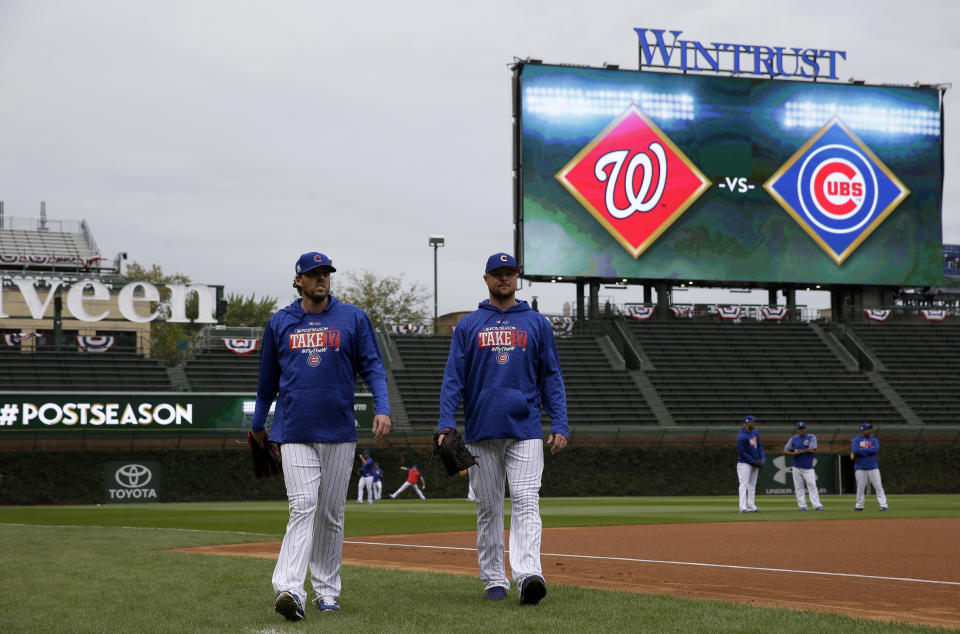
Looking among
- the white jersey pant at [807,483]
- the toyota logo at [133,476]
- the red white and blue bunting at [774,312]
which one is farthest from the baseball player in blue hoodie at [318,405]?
the red white and blue bunting at [774,312]

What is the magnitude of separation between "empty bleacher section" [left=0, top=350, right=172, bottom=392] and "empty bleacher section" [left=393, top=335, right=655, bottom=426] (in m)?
9.01

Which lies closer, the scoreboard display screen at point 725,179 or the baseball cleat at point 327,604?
the baseball cleat at point 327,604

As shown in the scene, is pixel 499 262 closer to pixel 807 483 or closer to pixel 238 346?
pixel 807 483

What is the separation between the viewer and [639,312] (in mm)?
45969

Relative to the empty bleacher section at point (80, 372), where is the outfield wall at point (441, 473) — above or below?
below

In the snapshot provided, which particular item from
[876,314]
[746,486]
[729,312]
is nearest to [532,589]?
[746,486]

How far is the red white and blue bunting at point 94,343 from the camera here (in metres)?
40.4

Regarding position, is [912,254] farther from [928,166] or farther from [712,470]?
[712,470]

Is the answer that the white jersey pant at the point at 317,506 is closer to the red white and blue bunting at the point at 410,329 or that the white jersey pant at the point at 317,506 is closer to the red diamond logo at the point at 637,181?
the red diamond logo at the point at 637,181

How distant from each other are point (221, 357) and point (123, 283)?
6079mm

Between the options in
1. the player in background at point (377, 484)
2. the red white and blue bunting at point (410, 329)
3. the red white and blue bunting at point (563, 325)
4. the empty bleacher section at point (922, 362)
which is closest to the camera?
the player in background at point (377, 484)

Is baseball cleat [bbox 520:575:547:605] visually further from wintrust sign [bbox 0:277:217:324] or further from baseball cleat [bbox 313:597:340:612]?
wintrust sign [bbox 0:277:217:324]

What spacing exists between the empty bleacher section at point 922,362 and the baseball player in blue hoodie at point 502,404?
36.6 metres

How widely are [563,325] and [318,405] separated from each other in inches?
1555
